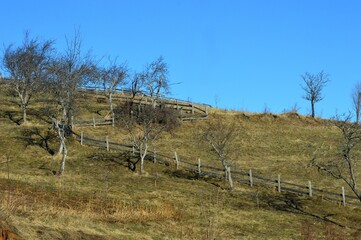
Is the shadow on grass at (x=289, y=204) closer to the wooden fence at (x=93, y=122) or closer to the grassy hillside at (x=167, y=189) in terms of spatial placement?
the grassy hillside at (x=167, y=189)

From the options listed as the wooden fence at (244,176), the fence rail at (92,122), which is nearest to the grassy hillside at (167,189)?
the wooden fence at (244,176)

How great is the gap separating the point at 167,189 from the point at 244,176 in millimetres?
8526

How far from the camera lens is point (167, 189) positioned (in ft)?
98.9

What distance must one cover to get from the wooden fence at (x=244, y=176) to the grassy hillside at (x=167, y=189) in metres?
0.82

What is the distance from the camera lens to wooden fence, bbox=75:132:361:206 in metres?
30.8

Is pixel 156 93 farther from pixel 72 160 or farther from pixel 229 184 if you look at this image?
pixel 229 184

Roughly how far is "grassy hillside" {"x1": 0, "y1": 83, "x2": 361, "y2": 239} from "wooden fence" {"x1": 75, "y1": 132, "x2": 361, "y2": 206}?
2.70 ft

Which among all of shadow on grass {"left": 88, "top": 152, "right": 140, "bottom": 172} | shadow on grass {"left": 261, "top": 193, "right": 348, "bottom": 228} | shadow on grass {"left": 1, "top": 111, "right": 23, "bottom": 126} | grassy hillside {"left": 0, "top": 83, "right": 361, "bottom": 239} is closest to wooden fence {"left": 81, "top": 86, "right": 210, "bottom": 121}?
grassy hillside {"left": 0, "top": 83, "right": 361, "bottom": 239}

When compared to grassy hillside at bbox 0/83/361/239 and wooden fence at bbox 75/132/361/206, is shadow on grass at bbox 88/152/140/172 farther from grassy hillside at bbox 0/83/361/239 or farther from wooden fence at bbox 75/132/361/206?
wooden fence at bbox 75/132/361/206

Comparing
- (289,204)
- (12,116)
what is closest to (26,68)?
(12,116)

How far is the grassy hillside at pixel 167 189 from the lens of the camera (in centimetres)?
1362

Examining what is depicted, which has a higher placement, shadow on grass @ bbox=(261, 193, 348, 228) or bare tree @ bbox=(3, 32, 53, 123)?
bare tree @ bbox=(3, 32, 53, 123)

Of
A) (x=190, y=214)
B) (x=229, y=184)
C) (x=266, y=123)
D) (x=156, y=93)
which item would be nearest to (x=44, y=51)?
(x=156, y=93)

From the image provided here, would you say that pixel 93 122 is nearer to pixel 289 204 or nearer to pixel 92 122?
pixel 92 122
